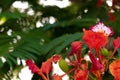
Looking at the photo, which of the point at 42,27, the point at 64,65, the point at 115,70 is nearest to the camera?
the point at 115,70

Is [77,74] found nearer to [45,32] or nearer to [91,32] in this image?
[91,32]

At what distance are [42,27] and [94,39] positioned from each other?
41.3 inches

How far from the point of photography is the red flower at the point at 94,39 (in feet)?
3.12

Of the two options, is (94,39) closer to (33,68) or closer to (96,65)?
(96,65)

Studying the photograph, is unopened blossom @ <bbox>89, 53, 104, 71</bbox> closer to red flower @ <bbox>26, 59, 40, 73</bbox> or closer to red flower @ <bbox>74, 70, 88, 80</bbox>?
red flower @ <bbox>74, 70, 88, 80</bbox>

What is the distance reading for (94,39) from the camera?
955mm

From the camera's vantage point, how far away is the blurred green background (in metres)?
1.67

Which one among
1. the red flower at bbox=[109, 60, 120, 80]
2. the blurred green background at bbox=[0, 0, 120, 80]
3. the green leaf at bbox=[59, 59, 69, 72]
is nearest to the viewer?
the red flower at bbox=[109, 60, 120, 80]

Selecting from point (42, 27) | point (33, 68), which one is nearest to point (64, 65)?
point (33, 68)

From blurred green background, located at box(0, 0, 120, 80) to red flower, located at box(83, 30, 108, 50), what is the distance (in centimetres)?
62

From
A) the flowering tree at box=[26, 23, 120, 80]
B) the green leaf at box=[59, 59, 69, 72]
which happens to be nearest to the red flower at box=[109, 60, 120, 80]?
the flowering tree at box=[26, 23, 120, 80]

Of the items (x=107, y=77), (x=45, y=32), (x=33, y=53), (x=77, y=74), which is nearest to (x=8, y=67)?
(x=33, y=53)

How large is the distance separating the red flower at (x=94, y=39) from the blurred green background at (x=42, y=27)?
2.04 ft

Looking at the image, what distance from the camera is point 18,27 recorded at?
2.12m
